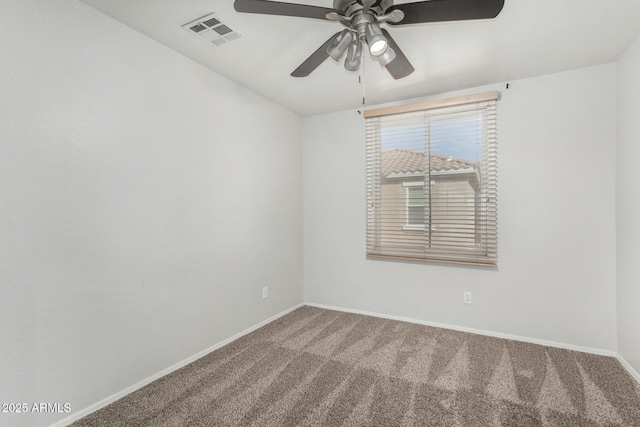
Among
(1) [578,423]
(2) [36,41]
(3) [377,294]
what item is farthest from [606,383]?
(2) [36,41]

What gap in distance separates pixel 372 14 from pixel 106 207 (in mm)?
1924

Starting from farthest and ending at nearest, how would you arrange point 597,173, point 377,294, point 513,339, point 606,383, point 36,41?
point 377,294, point 513,339, point 597,173, point 606,383, point 36,41

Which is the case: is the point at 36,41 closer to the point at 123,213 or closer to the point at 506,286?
the point at 123,213

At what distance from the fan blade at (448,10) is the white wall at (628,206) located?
67.4 inches

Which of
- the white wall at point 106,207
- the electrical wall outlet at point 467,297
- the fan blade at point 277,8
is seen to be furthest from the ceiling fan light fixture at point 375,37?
the electrical wall outlet at point 467,297

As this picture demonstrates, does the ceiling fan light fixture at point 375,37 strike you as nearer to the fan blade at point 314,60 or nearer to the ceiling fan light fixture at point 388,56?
the ceiling fan light fixture at point 388,56

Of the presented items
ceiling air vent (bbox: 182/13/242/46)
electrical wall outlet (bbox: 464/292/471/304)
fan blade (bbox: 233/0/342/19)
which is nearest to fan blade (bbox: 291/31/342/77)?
fan blade (bbox: 233/0/342/19)

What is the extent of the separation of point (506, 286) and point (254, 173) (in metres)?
2.75

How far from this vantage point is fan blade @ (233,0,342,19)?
1.33 meters

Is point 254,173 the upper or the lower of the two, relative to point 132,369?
upper

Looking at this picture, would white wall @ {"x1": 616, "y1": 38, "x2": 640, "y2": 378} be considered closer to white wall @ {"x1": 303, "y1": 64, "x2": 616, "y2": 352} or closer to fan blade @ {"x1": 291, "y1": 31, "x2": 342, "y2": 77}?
white wall @ {"x1": 303, "y1": 64, "x2": 616, "y2": 352}

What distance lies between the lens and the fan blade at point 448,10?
1.31 m

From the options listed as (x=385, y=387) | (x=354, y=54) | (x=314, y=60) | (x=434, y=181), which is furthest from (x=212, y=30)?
(x=385, y=387)

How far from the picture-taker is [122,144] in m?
1.97
